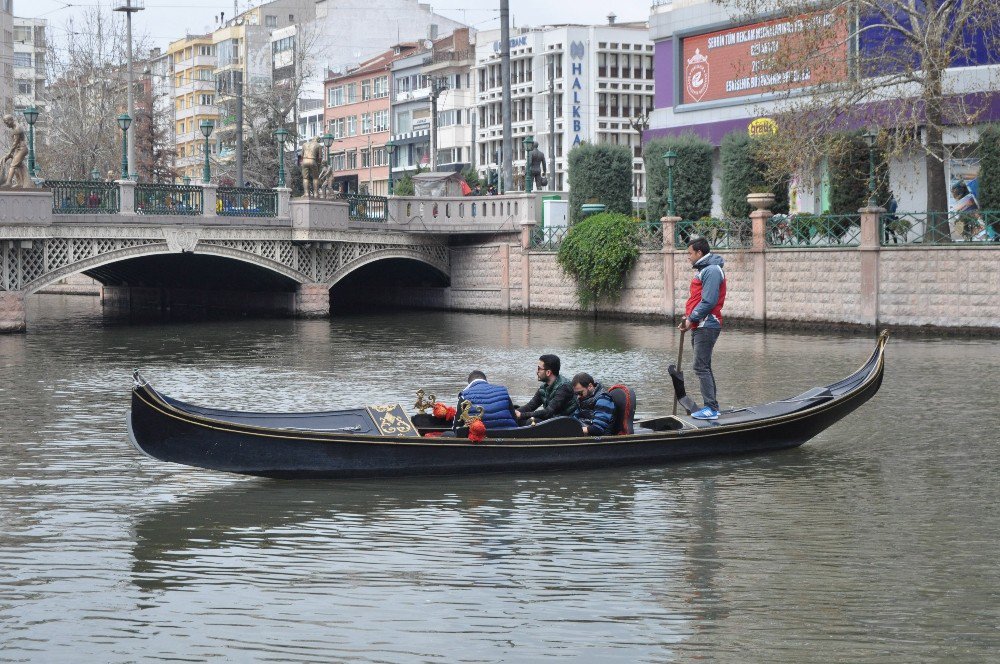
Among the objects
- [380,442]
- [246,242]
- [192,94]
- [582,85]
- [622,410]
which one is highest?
[192,94]

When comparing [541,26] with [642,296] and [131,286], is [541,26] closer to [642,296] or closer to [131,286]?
[131,286]

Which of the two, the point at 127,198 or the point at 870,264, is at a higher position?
the point at 127,198

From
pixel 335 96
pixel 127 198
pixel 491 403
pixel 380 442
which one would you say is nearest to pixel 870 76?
Result: pixel 127 198

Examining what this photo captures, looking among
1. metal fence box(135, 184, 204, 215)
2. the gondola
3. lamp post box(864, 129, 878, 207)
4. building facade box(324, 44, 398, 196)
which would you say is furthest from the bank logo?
building facade box(324, 44, 398, 196)

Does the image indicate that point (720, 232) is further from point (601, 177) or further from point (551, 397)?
point (551, 397)

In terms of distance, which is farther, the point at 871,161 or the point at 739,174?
the point at 739,174

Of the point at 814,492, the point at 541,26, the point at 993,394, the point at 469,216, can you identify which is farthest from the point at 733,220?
the point at 541,26

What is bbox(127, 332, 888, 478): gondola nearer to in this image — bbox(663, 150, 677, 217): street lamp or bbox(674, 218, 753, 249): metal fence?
bbox(674, 218, 753, 249): metal fence

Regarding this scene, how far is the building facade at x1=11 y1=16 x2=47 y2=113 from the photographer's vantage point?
116 m

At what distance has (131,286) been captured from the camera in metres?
56.5

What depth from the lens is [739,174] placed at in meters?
41.5

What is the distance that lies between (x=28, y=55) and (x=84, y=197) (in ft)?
294

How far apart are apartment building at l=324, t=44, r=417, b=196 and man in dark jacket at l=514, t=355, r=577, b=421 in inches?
3042

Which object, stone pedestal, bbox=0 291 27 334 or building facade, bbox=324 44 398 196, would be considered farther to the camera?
building facade, bbox=324 44 398 196
